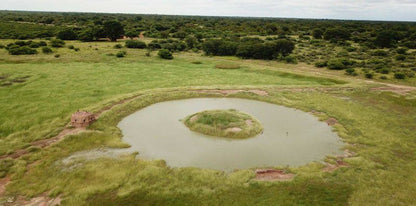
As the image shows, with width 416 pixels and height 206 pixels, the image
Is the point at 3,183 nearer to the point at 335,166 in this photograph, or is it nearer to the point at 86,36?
the point at 335,166

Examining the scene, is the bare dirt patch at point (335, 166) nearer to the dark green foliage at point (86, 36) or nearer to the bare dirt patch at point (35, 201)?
the bare dirt patch at point (35, 201)

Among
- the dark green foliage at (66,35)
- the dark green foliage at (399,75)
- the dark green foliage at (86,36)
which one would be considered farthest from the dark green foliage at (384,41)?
the dark green foliage at (66,35)

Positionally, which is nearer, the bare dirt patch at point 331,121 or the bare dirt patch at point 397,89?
the bare dirt patch at point 331,121

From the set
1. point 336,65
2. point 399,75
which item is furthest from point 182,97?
point 399,75

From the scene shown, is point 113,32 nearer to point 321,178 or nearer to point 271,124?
point 271,124

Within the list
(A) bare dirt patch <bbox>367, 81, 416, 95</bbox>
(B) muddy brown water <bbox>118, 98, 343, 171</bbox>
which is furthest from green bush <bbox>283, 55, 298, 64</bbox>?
(B) muddy brown water <bbox>118, 98, 343, 171</bbox>

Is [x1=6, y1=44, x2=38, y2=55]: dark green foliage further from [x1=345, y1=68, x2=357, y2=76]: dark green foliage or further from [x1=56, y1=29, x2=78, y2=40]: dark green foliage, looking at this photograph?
[x1=345, y1=68, x2=357, y2=76]: dark green foliage
